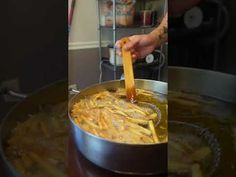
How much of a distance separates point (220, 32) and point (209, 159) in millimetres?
191

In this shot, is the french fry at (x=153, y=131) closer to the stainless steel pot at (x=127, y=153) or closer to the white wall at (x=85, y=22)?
the stainless steel pot at (x=127, y=153)

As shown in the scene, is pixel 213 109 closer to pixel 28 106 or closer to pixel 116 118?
pixel 116 118

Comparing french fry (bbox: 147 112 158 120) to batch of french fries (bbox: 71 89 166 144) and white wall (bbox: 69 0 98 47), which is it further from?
white wall (bbox: 69 0 98 47)

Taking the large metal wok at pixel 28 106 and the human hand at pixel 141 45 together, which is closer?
the human hand at pixel 141 45

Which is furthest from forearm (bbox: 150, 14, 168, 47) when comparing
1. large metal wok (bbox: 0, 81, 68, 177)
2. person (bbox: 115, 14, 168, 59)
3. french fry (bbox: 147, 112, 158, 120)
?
large metal wok (bbox: 0, 81, 68, 177)

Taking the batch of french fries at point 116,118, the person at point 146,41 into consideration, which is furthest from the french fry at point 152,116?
the person at point 146,41

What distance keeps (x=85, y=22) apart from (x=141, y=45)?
5.7 inches

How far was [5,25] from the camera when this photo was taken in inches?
22.5

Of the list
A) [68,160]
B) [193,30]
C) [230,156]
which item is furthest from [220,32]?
[68,160]

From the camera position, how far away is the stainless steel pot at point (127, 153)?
46cm

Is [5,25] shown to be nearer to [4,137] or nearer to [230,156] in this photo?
[4,137]

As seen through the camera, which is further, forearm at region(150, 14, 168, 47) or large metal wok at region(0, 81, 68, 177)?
large metal wok at region(0, 81, 68, 177)

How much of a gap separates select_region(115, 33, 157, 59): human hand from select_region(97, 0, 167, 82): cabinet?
11 millimetres

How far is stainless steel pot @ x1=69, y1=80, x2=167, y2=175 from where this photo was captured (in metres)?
0.46
